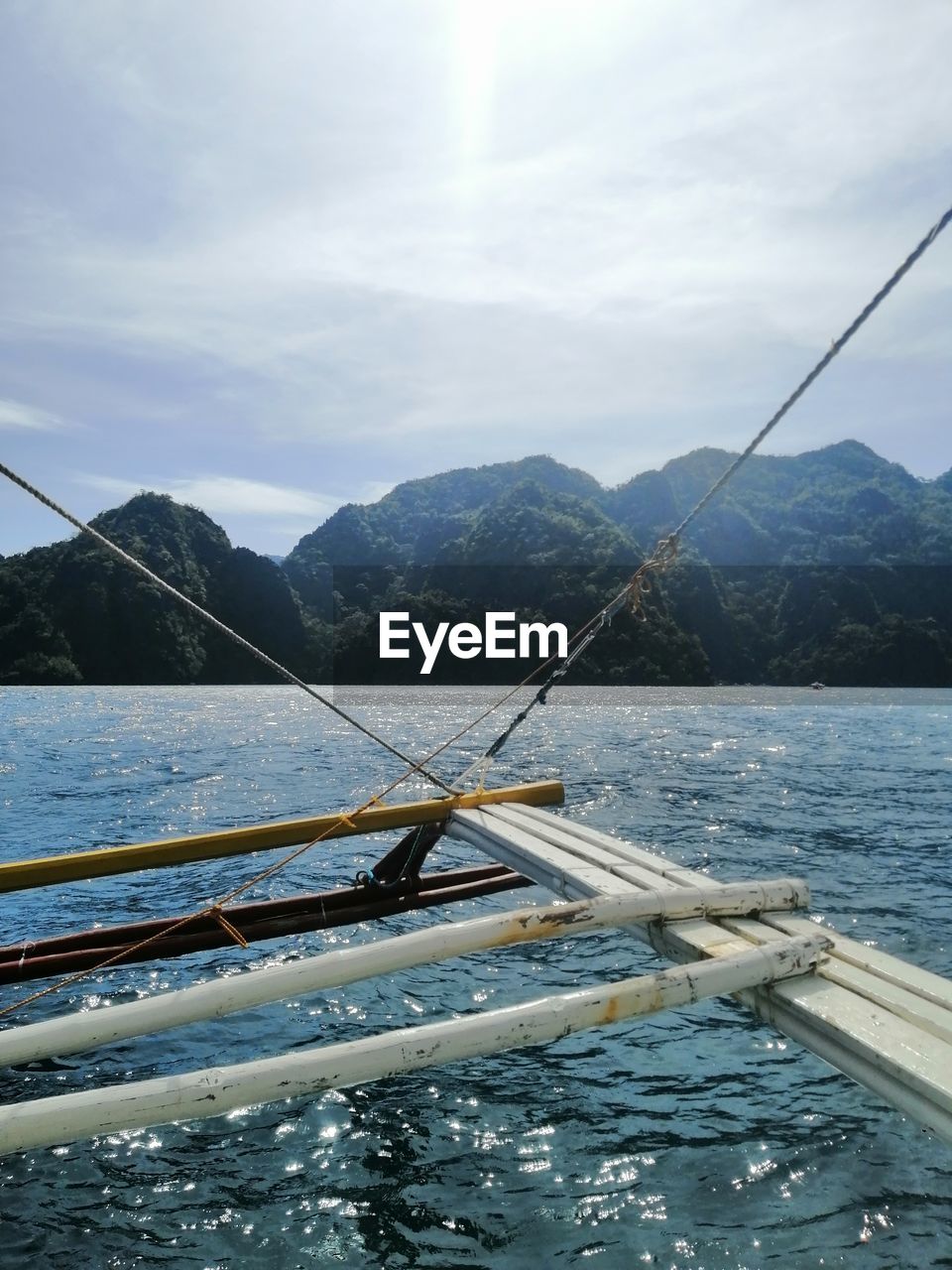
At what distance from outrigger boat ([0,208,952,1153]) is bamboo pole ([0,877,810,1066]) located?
1cm

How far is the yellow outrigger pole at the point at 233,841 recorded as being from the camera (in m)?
7.68

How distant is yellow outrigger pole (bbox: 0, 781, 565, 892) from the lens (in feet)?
25.2

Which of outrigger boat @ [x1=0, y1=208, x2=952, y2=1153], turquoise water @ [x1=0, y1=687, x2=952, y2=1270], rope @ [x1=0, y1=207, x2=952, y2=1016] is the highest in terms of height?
rope @ [x1=0, y1=207, x2=952, y2=1016]

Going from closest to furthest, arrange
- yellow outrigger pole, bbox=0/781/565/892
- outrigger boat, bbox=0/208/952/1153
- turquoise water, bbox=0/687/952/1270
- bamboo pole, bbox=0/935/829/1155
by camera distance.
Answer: bamboo pole, bbox=0/935/829/1155
outrigger boat, bbox=0/208/952/1153
turquoise water, bbox=0/687/952/1270
yellow outrigger pole, bbox=0/781/565/892

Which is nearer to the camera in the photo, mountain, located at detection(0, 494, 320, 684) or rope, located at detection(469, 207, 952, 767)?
rope, located at detection(469, 207, 952, 767)

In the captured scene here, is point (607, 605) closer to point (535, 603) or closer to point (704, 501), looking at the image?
point (704, 501)

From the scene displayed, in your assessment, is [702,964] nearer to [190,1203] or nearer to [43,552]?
[190,1203]

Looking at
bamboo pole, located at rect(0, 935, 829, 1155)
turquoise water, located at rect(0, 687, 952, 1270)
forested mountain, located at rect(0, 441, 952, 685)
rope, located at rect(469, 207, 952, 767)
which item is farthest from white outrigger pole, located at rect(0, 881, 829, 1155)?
forested mountain, located at rect(0, 441, 952, 685)

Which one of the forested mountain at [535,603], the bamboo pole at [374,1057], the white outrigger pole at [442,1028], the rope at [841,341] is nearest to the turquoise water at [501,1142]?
the white outrigger pole at [442,1028]

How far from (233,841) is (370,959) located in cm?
378

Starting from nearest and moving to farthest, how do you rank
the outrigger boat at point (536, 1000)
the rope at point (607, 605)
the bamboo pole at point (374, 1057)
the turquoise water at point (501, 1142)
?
the bamboo pole at point (374, 1057)
the outrigger boat at point (536, 1000)
the turquoise water at point (501, 1142)
the rope at point (607, 605)

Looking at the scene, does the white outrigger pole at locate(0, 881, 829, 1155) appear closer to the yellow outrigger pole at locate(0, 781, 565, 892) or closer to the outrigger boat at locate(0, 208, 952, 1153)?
the outrigger boat at locate(0, 208, 952, 1153)

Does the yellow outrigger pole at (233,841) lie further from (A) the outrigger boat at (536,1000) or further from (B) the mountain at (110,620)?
(B) the mountain at (110,620)

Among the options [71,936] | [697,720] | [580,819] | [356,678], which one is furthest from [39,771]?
[356,678]
